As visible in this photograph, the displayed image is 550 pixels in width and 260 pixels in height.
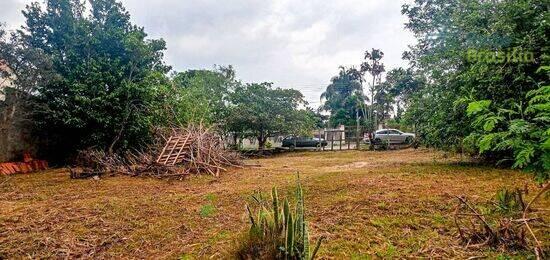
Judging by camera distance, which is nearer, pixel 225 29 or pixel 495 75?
pixel 495 75

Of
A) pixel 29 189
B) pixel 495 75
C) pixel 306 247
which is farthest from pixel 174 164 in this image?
pixel 495 75

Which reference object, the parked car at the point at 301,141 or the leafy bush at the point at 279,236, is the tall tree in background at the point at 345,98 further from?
the leafy bush at the point at 279,236

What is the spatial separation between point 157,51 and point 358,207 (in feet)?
35.5

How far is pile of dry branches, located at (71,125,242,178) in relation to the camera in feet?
27.0

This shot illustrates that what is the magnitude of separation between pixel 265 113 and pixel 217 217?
1487 cm

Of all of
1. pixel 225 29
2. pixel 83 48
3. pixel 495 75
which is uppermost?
pixel 225 29

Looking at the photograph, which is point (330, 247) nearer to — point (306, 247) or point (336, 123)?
point (306, 247)

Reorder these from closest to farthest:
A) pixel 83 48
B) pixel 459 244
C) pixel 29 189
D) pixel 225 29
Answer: pixel 459 244 < pixel 29 189 < pixel 83 48 < pixel 225 29

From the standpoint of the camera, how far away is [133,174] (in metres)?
8.16

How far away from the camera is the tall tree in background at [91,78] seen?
989cm

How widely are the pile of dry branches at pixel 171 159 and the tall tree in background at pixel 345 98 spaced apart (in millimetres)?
25176

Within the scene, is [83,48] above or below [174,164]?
above

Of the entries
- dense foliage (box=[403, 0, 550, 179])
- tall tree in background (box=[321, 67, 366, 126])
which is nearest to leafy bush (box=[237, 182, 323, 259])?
dense foliage (box=[403, 0, 550, 179])

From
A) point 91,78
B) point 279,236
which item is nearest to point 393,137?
point 91,78
